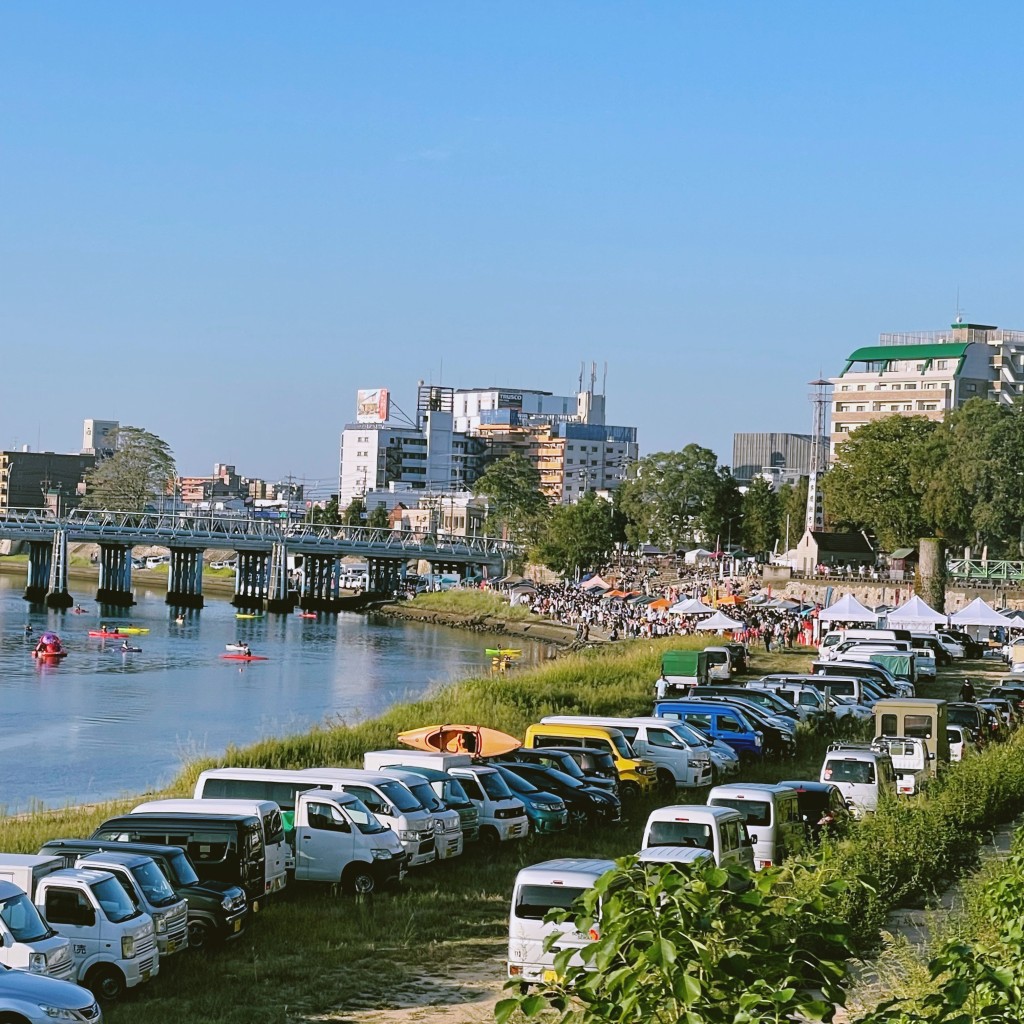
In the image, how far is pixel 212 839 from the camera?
18.5 meters

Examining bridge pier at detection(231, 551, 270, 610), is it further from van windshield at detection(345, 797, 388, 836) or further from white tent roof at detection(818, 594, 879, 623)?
van windshield at detection(345, 797, 388, 836)

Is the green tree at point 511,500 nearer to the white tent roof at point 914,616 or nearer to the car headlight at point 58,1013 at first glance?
the white tent roof at point 914,616

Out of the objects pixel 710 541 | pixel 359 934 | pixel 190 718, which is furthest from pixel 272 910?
pixel 710 541

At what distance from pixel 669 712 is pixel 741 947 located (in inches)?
1102

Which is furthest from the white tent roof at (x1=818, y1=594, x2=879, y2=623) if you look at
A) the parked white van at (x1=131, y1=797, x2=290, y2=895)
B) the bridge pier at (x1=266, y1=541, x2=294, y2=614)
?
the bridge pier at (x1=266, y1=541, x2=294, y2=614)

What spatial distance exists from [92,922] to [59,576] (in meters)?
104

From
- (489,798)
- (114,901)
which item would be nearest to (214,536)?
(489,798)

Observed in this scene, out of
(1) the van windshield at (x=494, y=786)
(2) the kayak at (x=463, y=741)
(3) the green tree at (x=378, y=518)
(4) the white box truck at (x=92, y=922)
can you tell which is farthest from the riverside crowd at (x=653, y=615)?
(3) the green tree at (x=378, y=518)

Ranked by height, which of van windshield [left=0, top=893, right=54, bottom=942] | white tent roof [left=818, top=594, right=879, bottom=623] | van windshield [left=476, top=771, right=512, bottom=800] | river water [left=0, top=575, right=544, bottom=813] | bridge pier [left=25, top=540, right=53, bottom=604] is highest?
white tent roof [left=818, top=594, right=879, bottom=623]

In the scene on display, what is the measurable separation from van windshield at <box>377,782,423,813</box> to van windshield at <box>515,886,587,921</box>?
6.23 m

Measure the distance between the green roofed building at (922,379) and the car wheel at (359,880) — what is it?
117m

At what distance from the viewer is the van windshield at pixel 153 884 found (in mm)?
16297

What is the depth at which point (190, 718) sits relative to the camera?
2109 inches

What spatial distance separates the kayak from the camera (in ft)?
101
